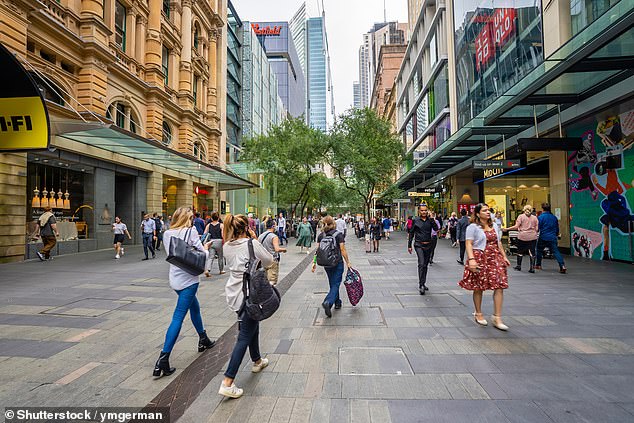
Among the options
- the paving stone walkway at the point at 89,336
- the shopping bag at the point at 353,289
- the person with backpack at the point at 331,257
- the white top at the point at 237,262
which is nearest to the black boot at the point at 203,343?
the paving stone walkway at the point at 89,336

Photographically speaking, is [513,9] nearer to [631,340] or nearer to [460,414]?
[631,340]

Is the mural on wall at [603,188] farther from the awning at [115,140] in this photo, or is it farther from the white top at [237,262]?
the awning at [115,140]

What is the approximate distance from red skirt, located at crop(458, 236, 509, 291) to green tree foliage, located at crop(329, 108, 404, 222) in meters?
19.5

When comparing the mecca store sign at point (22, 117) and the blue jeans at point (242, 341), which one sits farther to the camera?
the mecca store sign at point (22, 117)

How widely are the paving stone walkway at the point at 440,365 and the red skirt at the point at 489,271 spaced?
0.63 m

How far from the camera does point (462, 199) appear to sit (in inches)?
998

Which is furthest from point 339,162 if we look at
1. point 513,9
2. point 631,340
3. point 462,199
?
point 631,340

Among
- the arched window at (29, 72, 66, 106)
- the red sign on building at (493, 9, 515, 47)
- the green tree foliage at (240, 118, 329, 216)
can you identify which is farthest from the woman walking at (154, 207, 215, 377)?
the green tree foliage at (240, 118, 329, 216)

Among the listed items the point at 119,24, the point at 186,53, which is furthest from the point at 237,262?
the point at 186,53

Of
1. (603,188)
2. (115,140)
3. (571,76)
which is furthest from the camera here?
(115,140)

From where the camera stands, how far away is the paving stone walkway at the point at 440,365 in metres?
2.85

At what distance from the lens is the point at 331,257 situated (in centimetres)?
565

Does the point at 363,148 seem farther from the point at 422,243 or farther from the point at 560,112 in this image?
the point at 422,243

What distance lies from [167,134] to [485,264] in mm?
23596
